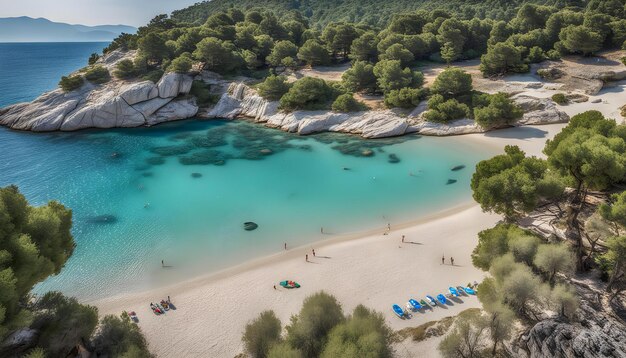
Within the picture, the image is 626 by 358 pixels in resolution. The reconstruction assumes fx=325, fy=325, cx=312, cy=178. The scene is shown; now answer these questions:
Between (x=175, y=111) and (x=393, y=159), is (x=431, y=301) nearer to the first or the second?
(x=393, y=159)

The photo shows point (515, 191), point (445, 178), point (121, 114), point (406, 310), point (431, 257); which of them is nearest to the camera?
point (406, 310)

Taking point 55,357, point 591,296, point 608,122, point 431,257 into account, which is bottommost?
point 431,257

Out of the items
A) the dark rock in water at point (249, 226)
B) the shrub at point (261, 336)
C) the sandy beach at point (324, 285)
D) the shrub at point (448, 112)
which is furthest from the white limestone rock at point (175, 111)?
the shrub at point (261, 336)

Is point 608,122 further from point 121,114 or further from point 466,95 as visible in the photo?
point 121,114

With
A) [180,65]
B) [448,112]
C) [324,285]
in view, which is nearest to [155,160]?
[180,65]

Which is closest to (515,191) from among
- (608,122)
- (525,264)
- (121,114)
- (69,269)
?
(525,264)

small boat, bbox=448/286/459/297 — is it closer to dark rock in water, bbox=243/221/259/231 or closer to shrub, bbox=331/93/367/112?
dark rock in water, bbox=243/221/259/231
